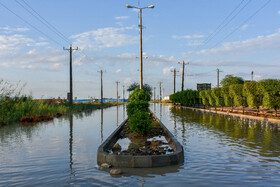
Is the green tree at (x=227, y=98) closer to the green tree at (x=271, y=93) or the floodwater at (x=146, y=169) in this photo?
the green tree at (x=271, y=93)

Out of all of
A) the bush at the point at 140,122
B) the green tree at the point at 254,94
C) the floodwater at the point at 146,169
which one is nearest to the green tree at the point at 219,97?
the green tree at the point at 254,94

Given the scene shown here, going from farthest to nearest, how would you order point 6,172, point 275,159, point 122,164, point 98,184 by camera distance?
point 275,159, point 122,164, point 6,172, point 98,184

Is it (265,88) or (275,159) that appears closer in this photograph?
(275,159)

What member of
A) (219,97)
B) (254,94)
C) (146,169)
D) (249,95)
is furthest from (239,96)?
(146,169)

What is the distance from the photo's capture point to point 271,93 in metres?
27.5

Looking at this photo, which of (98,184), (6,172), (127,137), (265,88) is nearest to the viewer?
(98,184)

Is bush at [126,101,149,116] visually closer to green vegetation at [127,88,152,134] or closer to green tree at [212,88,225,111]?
green vegetation at [127,88,152,134]

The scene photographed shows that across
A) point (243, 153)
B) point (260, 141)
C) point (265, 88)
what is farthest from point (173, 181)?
point (265, 88)

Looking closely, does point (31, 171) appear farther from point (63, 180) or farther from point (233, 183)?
point (233, 183)

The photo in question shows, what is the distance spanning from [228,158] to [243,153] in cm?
123

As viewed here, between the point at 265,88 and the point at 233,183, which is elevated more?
the point at 265,88

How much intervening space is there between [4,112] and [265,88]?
80.9 feet

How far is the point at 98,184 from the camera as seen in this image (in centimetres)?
655

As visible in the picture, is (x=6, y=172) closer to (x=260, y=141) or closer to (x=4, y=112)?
(x=260, y=141)
